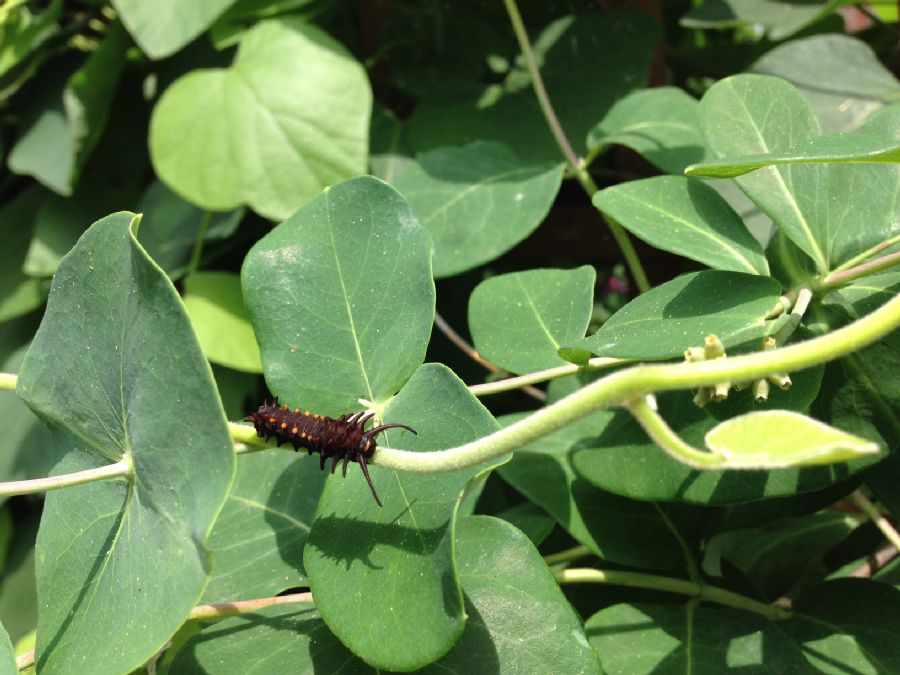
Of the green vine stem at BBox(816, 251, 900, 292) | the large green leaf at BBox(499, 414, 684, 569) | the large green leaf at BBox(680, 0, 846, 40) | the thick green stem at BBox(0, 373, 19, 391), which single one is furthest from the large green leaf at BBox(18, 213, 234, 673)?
the large green leaf at BBox(680, 0, 846, 40)

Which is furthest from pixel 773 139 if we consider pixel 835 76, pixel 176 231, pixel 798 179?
pixel 176 231

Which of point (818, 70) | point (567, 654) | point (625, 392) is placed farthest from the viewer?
point (818, 70)

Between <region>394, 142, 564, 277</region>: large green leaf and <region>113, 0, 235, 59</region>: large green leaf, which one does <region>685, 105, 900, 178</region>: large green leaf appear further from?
<region>113, 0, 235, 59</region>: large green leaf

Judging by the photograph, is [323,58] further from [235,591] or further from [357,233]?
[235,591]

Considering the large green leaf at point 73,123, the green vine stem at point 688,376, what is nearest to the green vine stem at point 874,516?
the green vine stem at point 688,376

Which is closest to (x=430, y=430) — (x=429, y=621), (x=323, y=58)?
(x=429, y=621)

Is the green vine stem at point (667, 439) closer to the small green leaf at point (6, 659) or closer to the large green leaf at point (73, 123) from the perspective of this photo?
the small green leaf at point (6, 659)
